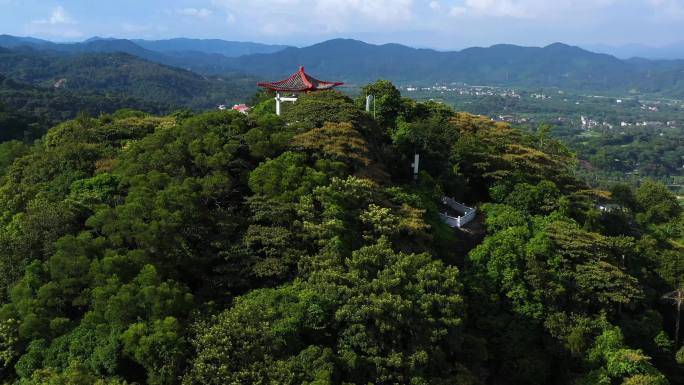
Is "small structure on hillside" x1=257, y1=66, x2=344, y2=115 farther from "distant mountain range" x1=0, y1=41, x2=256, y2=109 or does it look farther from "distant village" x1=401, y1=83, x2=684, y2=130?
"distant village" x1=401, y1=83, x2=684, y2=130

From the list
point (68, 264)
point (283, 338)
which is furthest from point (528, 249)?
point (68, 264)

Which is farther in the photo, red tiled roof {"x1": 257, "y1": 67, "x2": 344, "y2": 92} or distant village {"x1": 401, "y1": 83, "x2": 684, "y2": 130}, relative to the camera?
distant village {"x1": 401, "y1": 83, "x2": 684, "y2": 130}

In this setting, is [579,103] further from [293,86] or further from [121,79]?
[293,86]

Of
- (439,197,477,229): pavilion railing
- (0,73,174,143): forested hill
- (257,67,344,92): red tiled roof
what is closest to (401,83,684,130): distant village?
(0,73,174,143): forested hill

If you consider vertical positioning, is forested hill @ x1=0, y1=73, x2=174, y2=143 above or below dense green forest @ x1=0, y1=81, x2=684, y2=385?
below

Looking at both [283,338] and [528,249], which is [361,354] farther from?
[528,249]

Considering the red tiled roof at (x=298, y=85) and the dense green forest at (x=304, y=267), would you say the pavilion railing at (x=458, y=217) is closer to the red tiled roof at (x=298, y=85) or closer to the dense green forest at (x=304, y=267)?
the dense green forest at (x=304, y=267)

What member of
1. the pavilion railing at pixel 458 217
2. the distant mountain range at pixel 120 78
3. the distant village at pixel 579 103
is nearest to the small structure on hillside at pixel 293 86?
the pavilion railing at pixel 458 217
